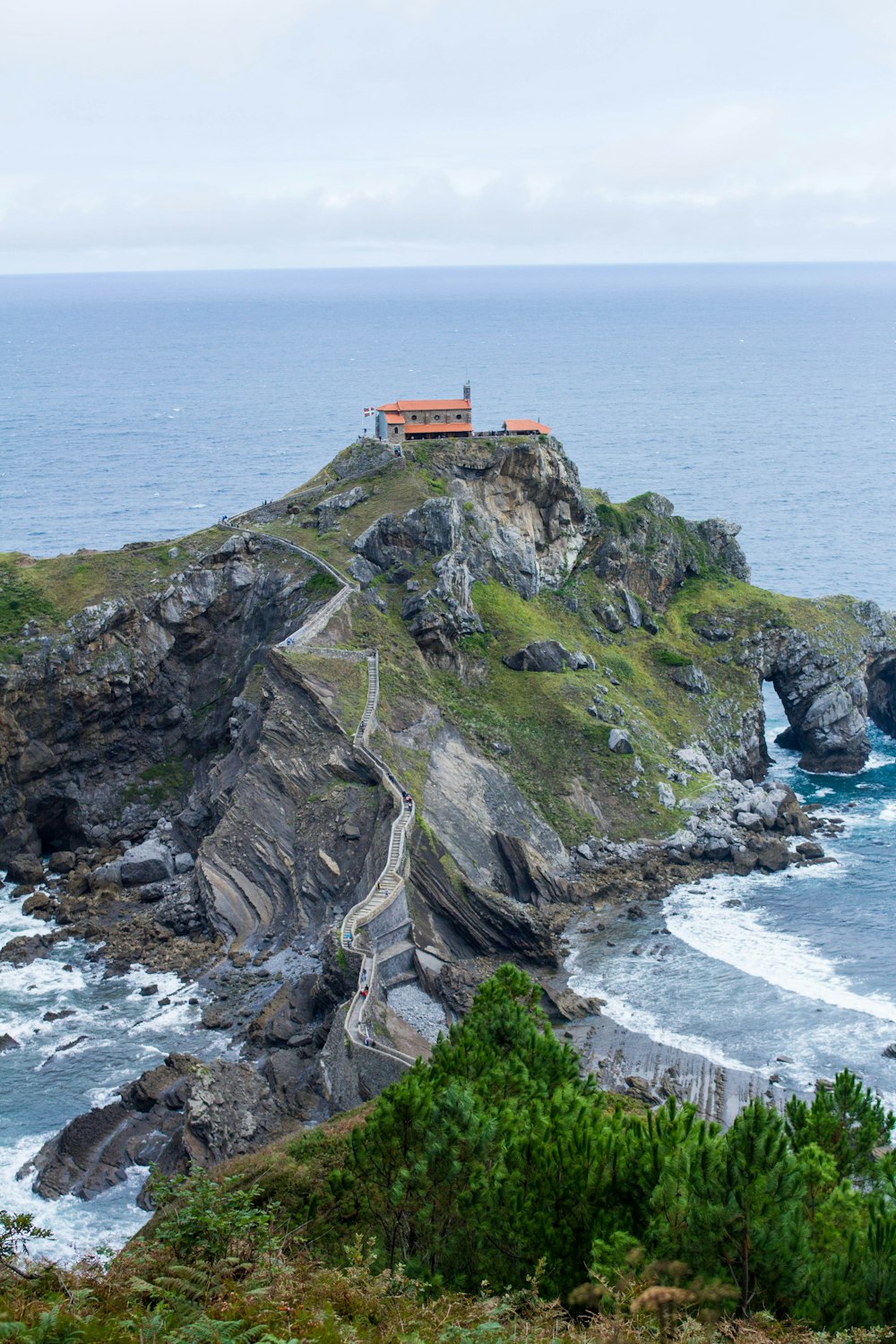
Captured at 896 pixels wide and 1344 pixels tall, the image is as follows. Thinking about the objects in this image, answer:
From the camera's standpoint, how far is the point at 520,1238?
30.9 m

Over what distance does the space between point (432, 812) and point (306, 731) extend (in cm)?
1013

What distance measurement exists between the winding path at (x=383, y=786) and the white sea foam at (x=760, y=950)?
1816cm

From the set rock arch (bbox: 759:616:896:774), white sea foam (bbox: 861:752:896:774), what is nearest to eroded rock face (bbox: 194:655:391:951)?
rock arch (bbox: 759:616:896:774)

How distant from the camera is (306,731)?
82312mm

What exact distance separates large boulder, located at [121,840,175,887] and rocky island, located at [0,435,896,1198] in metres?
0.16

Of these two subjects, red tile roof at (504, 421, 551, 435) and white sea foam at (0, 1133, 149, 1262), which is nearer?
white sea foam at (0, 1133, 149, 1262)

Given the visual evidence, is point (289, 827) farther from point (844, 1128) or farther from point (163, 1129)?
point (844, 1128)

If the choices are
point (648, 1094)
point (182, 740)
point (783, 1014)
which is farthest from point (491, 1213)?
point (182, 740)

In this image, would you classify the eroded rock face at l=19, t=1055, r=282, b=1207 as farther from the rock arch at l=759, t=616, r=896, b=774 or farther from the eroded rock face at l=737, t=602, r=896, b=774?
the eroded rock face at l=737, t=602, r=896, b=774

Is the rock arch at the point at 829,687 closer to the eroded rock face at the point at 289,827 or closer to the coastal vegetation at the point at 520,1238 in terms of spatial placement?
the eroded rock face at the point at 289,827

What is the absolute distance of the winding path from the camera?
5884cm

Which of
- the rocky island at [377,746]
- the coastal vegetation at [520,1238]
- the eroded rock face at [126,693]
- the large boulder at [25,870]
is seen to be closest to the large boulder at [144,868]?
the rocky island at [377,746]

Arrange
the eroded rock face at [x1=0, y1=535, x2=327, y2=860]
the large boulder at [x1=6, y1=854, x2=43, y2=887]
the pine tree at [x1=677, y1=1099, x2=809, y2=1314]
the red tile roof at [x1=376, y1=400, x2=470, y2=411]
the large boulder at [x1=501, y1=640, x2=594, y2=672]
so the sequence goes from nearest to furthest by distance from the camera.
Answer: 1. the pine tree at [x1=677, y1=1099, x2=809, y2=1314]
2. the large boulder at [x1=6, y1=854, x2=43, y2=887]
3. the eroded rock face at [x1=0, y1=535, x2=327, y2=860]
4. the large boulder at [x1=501, y1=640, x2=594, y2=672]
5. the red tile roof at [x1=376, y1=400, x2=470, y2=411]

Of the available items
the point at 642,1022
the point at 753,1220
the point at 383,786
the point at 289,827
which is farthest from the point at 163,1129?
the point at 753,1220
